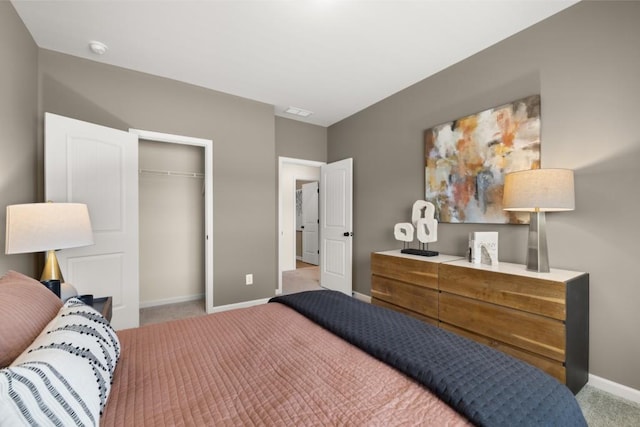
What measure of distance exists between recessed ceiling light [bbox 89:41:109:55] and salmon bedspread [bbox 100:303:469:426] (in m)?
2.55

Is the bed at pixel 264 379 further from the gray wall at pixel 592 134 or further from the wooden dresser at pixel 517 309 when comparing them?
the gray wall at pixel 592 134

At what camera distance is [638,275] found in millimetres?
1771

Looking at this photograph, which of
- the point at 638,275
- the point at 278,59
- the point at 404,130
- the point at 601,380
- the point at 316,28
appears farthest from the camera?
the point at 404,130

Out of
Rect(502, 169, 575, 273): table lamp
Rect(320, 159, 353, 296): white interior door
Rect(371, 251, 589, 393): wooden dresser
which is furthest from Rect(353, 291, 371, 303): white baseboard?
Rect(502, 169, 575, 273): table lamp

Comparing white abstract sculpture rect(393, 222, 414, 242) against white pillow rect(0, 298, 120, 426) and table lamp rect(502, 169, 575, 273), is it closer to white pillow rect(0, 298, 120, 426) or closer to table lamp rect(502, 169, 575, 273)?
table lamp rect(502, 169, 575, 273)

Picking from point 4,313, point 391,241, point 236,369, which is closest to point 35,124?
point 4,313

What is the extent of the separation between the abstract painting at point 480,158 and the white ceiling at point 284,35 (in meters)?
0.67

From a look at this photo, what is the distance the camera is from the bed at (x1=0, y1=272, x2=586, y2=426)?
725mm

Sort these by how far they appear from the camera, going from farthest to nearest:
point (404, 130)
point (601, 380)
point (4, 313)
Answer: point (404, 130) < point (601, 380) < point (4, 313)

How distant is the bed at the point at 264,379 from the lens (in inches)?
28.5

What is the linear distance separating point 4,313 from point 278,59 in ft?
8.71

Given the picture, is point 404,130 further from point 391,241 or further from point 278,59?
point 278,59

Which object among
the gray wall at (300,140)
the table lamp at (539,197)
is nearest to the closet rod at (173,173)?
the gray wall at (300,140)

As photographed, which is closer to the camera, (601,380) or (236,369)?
(236,369)
